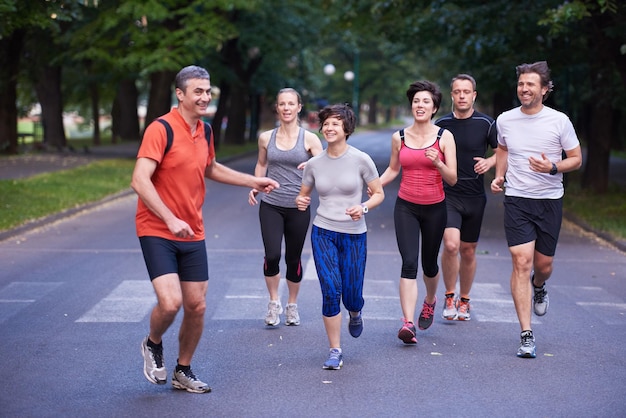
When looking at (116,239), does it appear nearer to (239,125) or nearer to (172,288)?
(172,288)

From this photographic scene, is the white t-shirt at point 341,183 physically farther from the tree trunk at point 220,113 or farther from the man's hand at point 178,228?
the tree trunk at point 220,113

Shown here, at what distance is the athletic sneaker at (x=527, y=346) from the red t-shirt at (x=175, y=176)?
2590 mm

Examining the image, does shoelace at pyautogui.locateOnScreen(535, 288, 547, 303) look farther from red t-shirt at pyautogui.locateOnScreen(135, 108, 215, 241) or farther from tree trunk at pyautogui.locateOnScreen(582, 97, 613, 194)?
tree trunk at pyautogui.locateOnScreen(582, 97, 613, 194)

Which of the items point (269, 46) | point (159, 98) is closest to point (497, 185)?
point (159, 98)

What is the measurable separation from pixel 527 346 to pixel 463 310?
1.56 meters

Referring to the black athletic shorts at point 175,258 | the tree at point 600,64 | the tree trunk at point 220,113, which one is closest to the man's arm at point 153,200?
the black athletic shorts at point 175,258

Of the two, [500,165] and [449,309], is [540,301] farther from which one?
[500,165]

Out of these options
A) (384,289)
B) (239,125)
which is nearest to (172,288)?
(384,289)

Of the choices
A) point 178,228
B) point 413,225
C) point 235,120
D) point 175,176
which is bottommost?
point 235,120

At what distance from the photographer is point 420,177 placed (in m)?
7.93

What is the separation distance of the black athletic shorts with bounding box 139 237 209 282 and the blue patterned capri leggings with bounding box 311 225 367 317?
3.58ft

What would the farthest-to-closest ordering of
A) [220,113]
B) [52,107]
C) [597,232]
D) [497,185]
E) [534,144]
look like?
[220,113] < [52,107] < [597,232] < [497,185] < [534,144]

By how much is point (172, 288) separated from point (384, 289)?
475 cm

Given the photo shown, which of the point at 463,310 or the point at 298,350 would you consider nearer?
the point at 298,350
